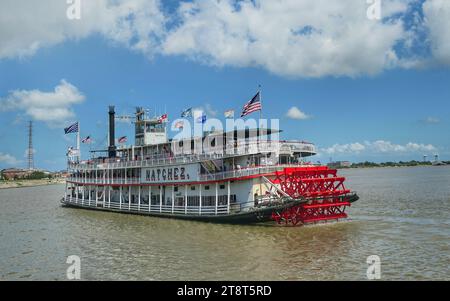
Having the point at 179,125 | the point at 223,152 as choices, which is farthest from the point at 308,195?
the point at 179,125

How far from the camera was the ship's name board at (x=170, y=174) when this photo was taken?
33125 millimetres

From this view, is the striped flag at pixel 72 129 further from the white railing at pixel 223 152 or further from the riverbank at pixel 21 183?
the riverbank at pixel 21 183

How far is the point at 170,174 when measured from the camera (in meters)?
35.1

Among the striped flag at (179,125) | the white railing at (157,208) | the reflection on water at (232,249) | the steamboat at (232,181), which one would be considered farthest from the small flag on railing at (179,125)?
the reflection on water at (232,249)

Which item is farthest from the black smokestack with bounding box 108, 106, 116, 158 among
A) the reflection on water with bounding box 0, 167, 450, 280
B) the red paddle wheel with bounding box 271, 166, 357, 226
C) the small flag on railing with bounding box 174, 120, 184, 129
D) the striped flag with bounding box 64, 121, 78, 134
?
the red paddle wheel with bounding box 271, 166, 357, 226

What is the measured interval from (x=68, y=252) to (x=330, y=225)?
641 inches

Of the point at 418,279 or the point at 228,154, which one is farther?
the point at 228,154

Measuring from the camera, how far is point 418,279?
54.8 ft

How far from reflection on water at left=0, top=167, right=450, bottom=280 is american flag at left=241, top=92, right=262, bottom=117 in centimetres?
787
